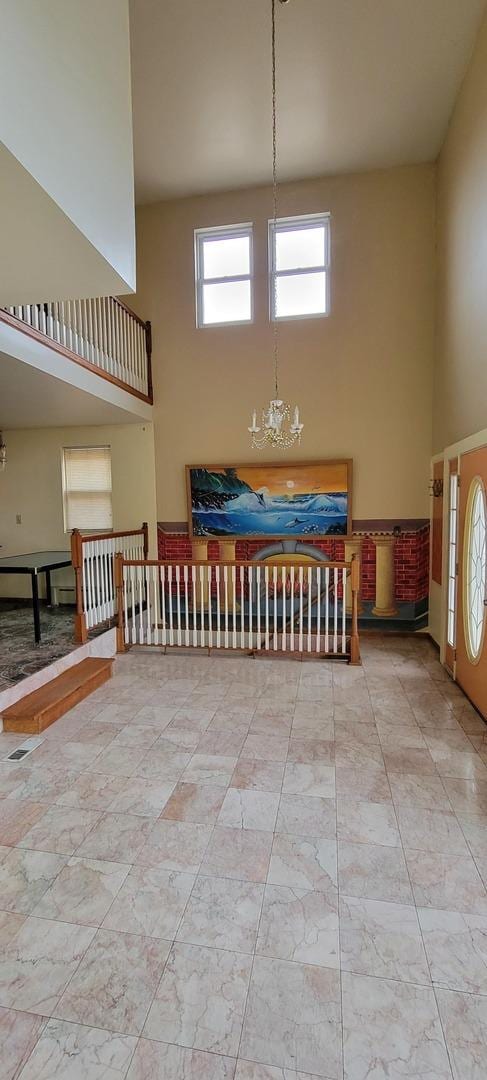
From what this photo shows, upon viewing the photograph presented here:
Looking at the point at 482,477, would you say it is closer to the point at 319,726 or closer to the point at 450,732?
the point at 450,732

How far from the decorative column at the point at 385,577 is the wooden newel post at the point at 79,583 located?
138 inches

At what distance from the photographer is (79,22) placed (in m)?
2.25

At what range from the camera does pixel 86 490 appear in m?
6.83

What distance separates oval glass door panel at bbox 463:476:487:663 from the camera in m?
3.81

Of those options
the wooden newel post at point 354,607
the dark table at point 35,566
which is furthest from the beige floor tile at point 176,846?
the dark table at point 35,566

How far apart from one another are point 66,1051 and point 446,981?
4.00ft

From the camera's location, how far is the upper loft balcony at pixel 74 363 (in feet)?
12.5

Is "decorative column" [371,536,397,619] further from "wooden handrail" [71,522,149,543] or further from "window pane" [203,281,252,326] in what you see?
"window pane" [203,281,252,326]

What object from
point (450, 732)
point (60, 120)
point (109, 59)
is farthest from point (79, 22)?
point (450, 732)

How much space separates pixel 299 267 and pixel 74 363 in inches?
130

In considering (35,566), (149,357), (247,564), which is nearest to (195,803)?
(247,564)

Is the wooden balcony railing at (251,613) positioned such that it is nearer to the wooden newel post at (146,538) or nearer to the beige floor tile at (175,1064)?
the wooden newel post at (146,538)

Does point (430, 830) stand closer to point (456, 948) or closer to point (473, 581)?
point (456, 948)

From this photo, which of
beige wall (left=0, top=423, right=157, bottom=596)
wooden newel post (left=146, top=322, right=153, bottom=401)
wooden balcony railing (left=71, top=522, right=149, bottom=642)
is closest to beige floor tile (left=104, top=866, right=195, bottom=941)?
wooden balcony railing (left=71, top=522, right=149, bottom=642)
